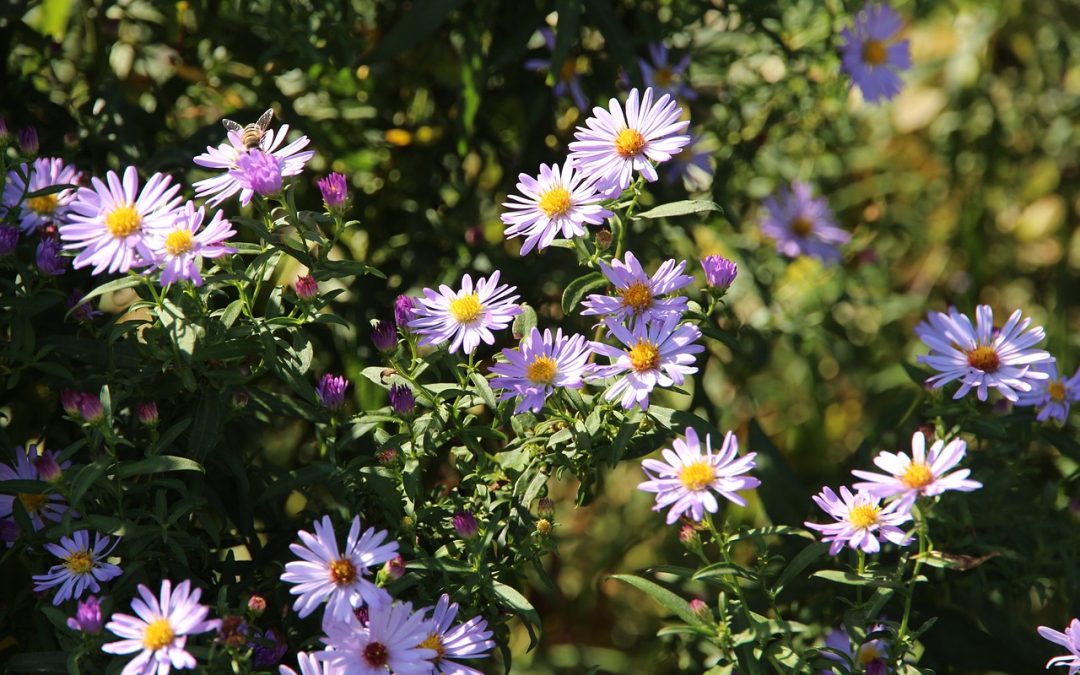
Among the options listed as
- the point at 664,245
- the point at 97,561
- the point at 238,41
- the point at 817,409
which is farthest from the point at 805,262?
the point at 97,561

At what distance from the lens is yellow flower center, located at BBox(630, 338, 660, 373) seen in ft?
3.88

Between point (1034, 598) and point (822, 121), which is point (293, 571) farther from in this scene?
point (1034, 598)

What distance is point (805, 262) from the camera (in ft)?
8.37

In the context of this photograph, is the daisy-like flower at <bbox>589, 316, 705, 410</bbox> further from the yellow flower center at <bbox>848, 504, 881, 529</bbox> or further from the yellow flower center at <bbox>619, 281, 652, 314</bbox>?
the yellow flower center at <bbox>848, 504, 881, 529</bbox>

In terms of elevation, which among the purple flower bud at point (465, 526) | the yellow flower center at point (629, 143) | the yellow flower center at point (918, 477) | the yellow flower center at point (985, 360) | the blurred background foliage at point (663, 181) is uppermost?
the blurred background foliage at point (663, 181)

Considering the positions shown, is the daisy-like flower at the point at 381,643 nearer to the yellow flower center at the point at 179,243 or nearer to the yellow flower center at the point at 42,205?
the yellow flower center at the point at 179,243

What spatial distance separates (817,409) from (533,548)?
1248 mm

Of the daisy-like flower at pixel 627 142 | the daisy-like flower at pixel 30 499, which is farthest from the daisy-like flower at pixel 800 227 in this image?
the daisy-like flower at pixel 30 499

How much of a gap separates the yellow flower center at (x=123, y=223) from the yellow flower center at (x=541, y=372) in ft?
1.49

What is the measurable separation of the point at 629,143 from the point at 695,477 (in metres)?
0.40

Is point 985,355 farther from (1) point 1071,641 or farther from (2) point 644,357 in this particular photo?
(2) point 644,357

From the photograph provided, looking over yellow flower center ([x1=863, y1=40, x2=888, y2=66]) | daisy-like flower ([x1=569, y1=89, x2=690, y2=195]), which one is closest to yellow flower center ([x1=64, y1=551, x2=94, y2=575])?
daisy-like flower ([x1=569, y1=89, x2=690, y2=195])

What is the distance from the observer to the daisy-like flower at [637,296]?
3.98ft

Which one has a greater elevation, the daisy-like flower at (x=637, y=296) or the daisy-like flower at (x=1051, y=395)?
the daisy-like flower at (x=1051, y=395)
